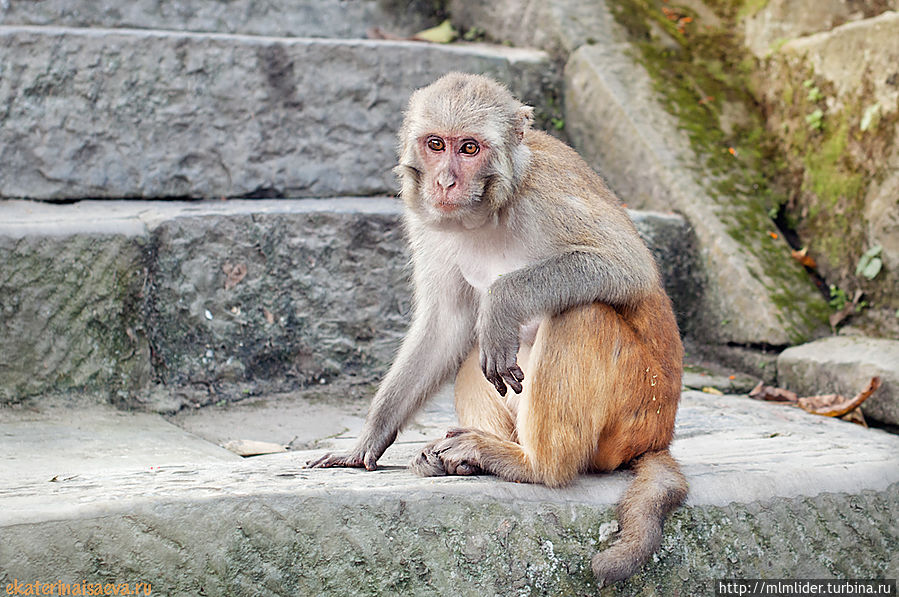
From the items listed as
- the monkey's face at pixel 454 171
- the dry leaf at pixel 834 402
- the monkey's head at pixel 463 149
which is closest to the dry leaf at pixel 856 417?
the dry leaf at pixel 834 402

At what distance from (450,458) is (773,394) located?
8.68 ft

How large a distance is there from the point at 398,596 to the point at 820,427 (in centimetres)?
256

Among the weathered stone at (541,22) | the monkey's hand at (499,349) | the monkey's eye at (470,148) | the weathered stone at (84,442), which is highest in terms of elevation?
the weathered stone at (541,22)

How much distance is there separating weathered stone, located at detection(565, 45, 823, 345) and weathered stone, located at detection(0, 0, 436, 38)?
4.73 ft

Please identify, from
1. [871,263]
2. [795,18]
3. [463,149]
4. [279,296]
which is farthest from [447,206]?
[795,18]

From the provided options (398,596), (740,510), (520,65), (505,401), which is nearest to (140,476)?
(398,596)

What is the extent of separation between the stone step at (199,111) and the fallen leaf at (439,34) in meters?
0.95

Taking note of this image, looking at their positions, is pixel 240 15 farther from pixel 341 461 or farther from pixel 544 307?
pixel 544 307

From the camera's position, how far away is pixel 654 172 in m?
6.03

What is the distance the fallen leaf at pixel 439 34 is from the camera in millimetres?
6977

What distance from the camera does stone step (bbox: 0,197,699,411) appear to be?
4.36 metres

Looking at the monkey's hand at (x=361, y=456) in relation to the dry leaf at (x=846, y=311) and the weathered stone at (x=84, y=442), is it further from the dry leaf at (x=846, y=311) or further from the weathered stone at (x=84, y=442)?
the dry leaf at (x=846, y=311)

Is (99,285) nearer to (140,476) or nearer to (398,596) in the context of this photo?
(140,476)

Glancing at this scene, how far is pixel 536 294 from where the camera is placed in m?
3.28
